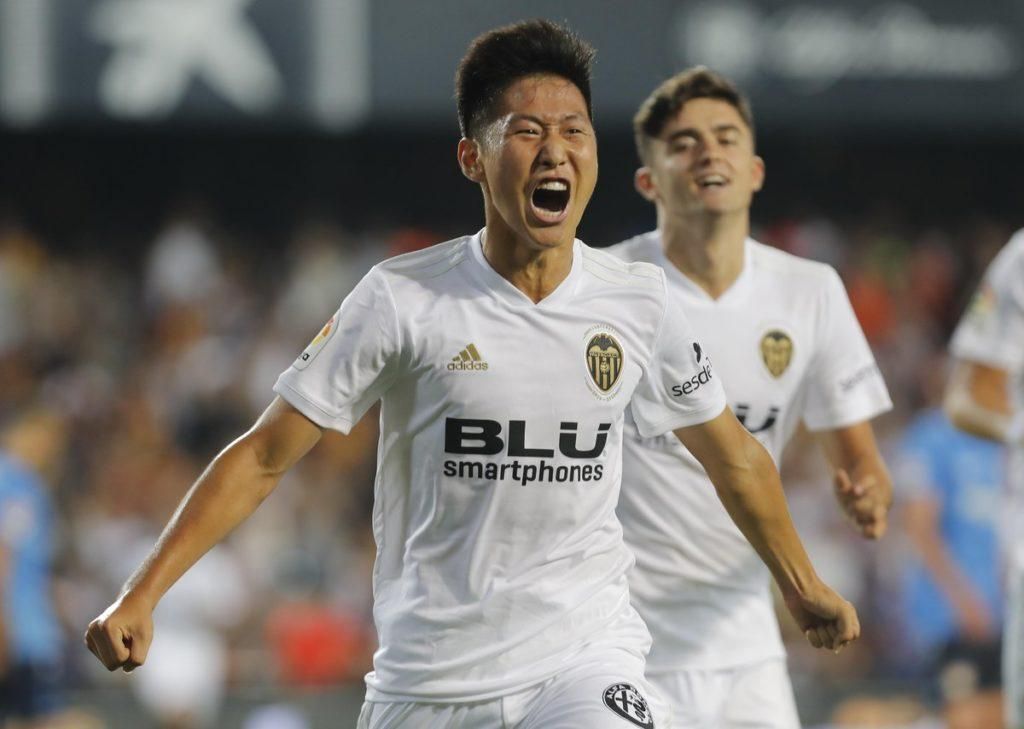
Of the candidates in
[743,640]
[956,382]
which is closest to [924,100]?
[956,382]

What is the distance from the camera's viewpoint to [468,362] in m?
3.75

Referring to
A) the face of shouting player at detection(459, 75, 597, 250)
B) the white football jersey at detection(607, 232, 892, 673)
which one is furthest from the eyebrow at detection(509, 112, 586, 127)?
the white football jersey at detection(607, 232, 892, 673)

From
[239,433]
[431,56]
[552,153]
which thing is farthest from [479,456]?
[431,56]

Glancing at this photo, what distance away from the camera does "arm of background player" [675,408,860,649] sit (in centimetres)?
397

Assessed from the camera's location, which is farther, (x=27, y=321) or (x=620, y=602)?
(x=27, y=321)

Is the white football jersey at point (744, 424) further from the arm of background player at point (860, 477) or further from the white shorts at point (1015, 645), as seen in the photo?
the white shorts at point (1015, 645)

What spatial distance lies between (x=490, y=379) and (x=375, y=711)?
783 millimetres

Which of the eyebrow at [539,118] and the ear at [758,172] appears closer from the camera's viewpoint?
the eyebrow at [539,118]

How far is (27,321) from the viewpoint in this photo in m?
11.8

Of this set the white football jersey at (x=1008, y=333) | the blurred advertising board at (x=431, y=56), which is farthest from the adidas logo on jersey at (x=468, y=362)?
the blurred advertising board at (x=431, y=56)

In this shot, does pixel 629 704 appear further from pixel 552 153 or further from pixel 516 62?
pixel 516 62

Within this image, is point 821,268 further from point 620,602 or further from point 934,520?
point 934,520

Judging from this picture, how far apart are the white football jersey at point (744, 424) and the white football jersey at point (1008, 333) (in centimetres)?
49

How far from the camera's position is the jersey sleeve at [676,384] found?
3988mm
